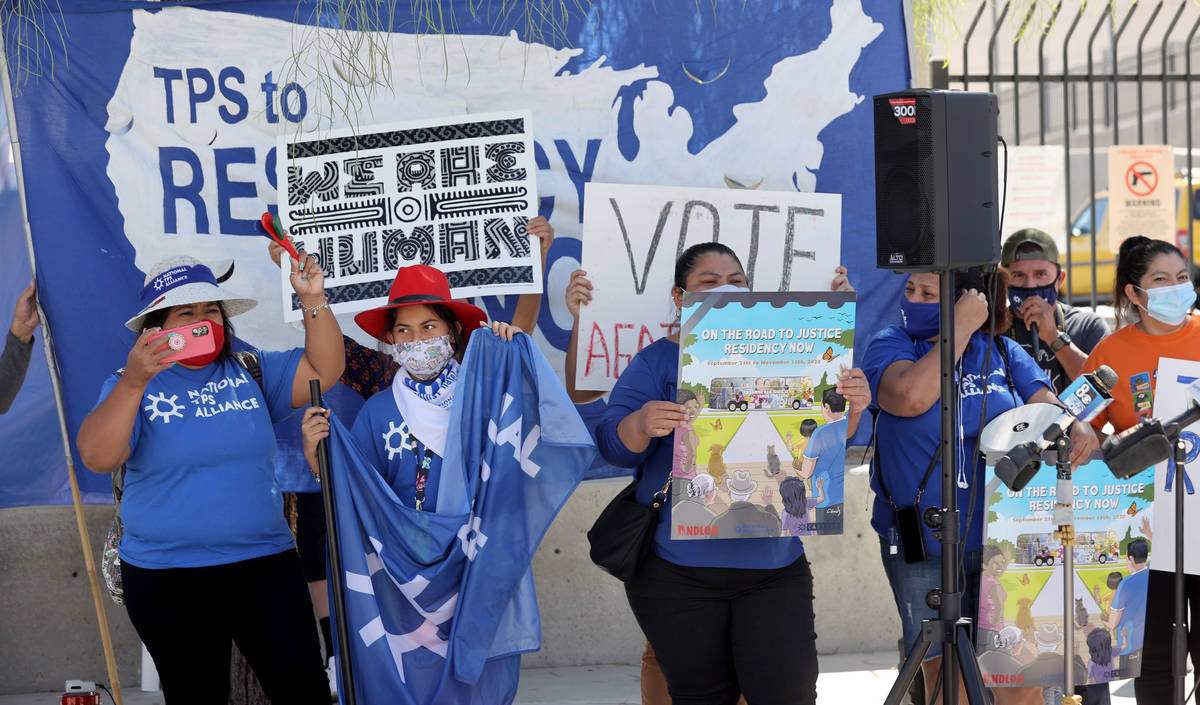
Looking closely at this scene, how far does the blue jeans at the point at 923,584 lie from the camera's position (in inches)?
150

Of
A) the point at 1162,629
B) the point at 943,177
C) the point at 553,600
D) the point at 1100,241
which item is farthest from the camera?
the point at 1100,241

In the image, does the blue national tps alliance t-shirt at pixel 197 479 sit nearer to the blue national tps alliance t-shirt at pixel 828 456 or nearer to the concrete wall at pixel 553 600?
the blue national tps alliance t-shirt at pixel 828 456

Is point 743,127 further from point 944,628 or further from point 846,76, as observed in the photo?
point 944,628

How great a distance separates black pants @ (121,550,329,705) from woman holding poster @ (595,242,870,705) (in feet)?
3.22

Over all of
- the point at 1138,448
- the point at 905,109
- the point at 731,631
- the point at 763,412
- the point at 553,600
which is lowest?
the point at 553,600

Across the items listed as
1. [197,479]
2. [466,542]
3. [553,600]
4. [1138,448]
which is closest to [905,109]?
[1138,448]

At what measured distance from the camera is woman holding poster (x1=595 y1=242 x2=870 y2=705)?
3.60 meters

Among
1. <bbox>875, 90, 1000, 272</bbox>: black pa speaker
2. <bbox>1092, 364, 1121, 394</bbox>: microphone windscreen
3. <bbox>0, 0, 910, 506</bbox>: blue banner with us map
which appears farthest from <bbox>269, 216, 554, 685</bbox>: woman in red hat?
<bbox>1092, 364, 1121, 394</bbox>: microphone windscreen

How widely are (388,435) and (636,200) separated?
1.70 metres

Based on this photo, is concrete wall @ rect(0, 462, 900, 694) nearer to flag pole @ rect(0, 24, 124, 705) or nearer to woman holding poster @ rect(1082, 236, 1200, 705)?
flag pole @ rect(0, 24, 124, 705)

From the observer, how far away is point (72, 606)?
5.39m

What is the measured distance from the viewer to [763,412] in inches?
144

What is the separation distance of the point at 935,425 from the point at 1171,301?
3.40 ft

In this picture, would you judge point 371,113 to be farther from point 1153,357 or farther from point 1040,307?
point 1153,357
